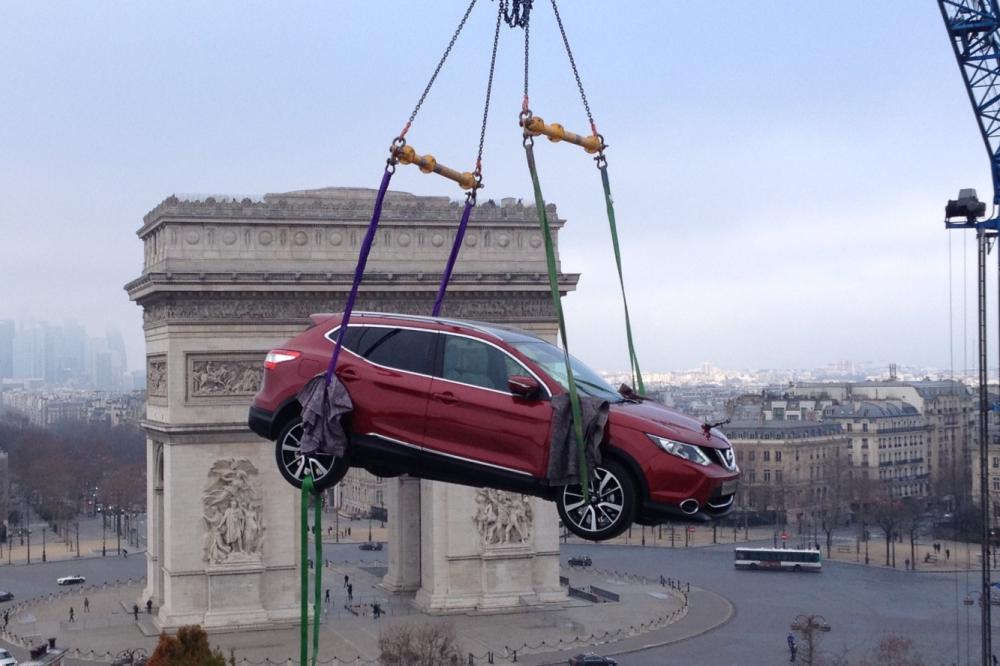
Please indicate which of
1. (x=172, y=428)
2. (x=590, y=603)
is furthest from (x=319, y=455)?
(x=590, y=603)

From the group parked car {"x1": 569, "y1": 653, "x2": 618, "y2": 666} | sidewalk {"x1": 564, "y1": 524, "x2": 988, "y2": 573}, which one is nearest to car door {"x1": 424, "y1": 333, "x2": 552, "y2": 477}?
parked car {"x1": 569, "y1": 653, "x2": 618, "y2": 666}

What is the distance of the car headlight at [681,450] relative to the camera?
498 inches

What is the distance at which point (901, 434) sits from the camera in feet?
394

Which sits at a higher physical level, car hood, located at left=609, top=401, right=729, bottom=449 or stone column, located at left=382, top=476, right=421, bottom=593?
car hood, located at left=609, top=401, right=729, bottom=449

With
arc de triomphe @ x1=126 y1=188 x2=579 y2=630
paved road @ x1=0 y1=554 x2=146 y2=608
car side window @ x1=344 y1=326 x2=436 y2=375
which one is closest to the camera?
car side window @ x1=344 y1=326 x2=436 y2=375

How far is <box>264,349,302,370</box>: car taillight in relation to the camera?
14.8 meters

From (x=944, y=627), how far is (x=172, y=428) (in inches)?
1103

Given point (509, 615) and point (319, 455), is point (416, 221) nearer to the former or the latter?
point (509, 615)

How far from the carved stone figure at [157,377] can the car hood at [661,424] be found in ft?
106

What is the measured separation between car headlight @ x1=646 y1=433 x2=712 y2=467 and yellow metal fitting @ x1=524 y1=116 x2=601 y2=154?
3.21 m

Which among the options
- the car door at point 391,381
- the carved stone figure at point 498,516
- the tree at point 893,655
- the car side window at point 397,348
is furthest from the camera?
the carved stone figure at point 498,516

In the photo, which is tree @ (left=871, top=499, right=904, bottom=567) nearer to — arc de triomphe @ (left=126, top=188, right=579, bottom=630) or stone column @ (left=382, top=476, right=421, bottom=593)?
stone column @ (left=382, top=476, right=421, bottom=593)

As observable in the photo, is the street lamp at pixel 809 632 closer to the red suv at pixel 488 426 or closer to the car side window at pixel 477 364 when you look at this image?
the red suv at pixel 488 426

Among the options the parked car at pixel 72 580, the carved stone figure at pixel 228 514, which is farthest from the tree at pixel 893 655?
the parked car at pixel 72 580
